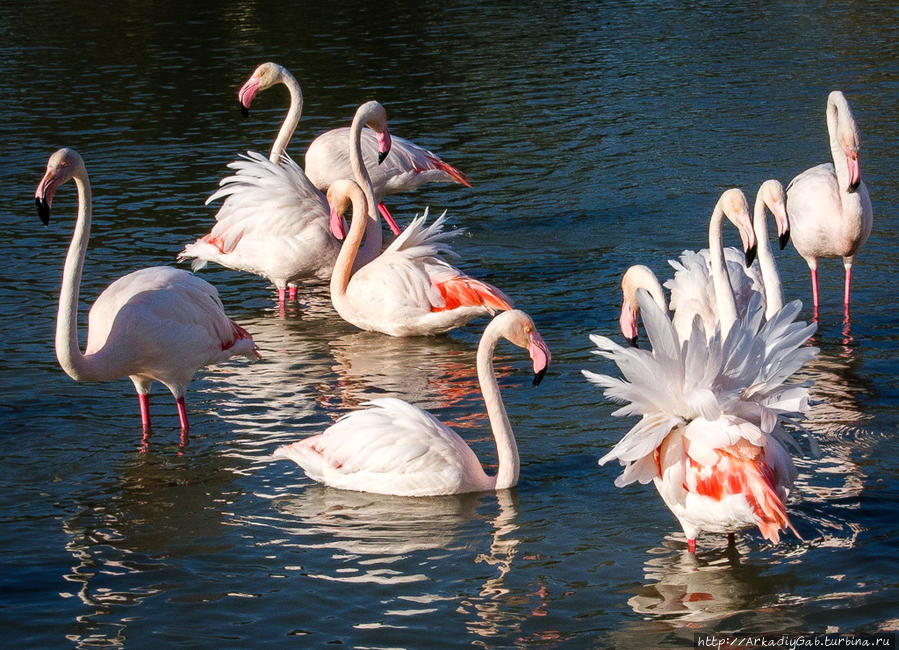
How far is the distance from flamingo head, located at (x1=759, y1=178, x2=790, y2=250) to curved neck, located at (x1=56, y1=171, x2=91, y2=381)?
3654 millimetres

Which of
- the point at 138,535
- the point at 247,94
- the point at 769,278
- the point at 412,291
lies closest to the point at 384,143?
the point at 247,94

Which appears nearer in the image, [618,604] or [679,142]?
[618,604]

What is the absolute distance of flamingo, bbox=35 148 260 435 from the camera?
6199 mm

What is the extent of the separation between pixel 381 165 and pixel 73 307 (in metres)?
4.75

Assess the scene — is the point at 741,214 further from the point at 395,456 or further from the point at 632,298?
the point at 395,456

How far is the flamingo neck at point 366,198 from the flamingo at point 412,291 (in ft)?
2.07

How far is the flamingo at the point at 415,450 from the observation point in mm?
5793

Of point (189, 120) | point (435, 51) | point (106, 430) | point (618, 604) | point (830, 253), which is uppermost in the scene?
point (435, 51)

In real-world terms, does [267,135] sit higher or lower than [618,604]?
higher

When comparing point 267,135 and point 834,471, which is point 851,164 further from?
point 267,135

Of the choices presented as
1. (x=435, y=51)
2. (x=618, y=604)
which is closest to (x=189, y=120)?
(x=435, y=51)

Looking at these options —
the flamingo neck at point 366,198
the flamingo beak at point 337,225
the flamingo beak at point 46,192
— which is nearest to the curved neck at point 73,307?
the flamingo beak at point 46,192

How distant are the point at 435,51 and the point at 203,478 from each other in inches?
534

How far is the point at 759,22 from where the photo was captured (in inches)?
776
